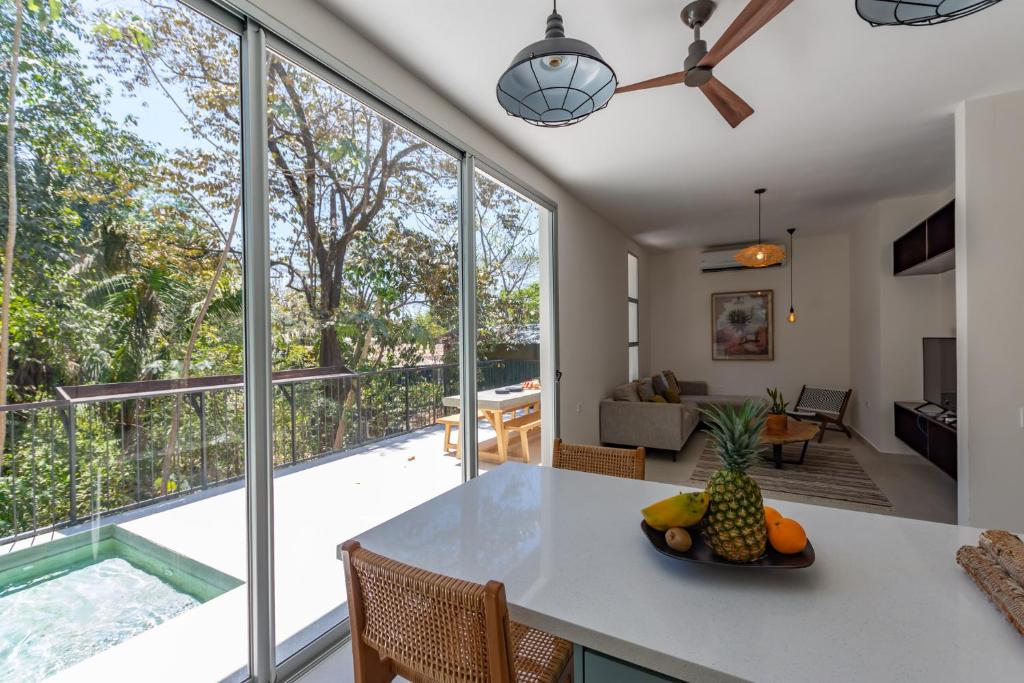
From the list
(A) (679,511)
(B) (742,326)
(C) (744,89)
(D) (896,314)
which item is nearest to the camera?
(A) (679,511)

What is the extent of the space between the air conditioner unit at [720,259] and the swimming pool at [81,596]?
7261 millimetres

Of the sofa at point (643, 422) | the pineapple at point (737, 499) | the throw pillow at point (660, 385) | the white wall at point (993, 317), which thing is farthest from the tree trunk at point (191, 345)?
the throw pillow at point (660, 385)

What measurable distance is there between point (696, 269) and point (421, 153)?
605 cm

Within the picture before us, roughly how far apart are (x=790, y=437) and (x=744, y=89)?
3.15m

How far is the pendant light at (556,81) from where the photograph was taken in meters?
1.37

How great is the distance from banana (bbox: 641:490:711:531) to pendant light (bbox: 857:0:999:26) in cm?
144

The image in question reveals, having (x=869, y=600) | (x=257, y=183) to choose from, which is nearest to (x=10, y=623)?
(x=257, y=183)

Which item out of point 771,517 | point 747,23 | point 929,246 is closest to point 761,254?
point 929,246

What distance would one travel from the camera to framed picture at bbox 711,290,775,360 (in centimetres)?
706

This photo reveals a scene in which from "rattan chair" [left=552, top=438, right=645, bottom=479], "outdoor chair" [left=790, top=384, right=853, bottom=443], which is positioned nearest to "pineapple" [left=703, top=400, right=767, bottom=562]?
"rattan chair" [left=552, top=438, right=645, bottom=479]

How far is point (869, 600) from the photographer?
0.85m

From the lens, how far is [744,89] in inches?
106

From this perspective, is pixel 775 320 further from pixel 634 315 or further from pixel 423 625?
pixel 423 625

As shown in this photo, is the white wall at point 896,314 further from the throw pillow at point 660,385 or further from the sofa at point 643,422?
the throw pillow at point 660,385
